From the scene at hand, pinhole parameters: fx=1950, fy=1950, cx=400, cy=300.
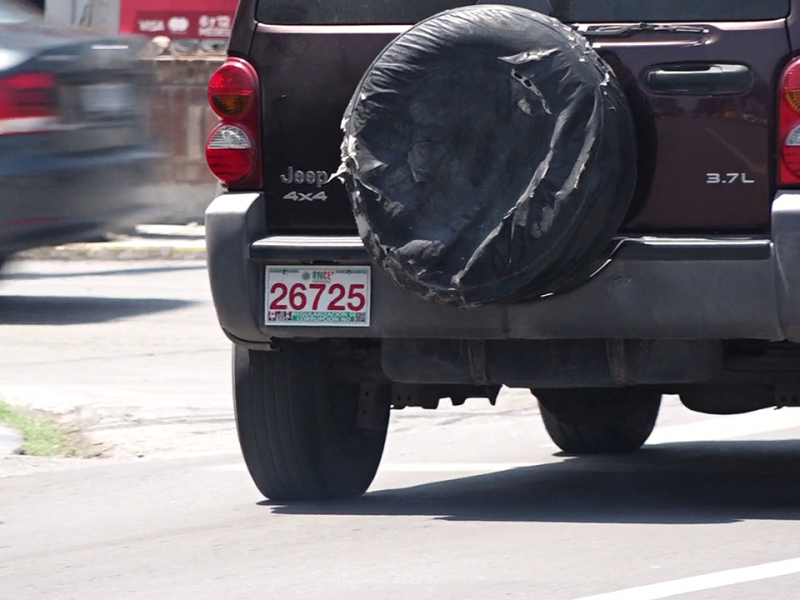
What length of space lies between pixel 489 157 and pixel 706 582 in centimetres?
147

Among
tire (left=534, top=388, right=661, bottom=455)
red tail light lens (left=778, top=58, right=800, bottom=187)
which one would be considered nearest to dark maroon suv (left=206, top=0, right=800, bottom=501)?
red tail light lens (left=778, top=58, right=800, bottom=187)

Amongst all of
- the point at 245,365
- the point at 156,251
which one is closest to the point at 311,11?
the point at 245,365

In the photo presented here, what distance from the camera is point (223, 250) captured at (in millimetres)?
6195

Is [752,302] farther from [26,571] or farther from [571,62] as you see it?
[26,571]

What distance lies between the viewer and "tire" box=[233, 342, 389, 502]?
254 inches

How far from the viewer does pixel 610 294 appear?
5.90 m

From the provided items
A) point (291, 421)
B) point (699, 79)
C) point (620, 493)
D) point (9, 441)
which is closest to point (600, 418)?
point (620, 493)

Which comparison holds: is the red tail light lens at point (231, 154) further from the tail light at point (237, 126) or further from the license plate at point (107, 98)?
the license plate at point (107, 98)

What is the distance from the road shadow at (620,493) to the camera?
6336 mm

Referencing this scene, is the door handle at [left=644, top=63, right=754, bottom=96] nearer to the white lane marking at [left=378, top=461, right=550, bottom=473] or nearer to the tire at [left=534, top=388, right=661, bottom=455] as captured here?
the tire at [left=534, top=388, right=661, bottom=455]

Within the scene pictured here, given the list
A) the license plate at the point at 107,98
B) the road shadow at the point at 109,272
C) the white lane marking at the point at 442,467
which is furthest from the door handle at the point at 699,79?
the road shadow at the point at 109,272

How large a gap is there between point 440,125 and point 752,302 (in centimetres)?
107

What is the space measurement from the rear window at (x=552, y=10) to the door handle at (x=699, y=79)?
0.54 ft

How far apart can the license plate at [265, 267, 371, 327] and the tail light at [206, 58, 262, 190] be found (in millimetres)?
333
